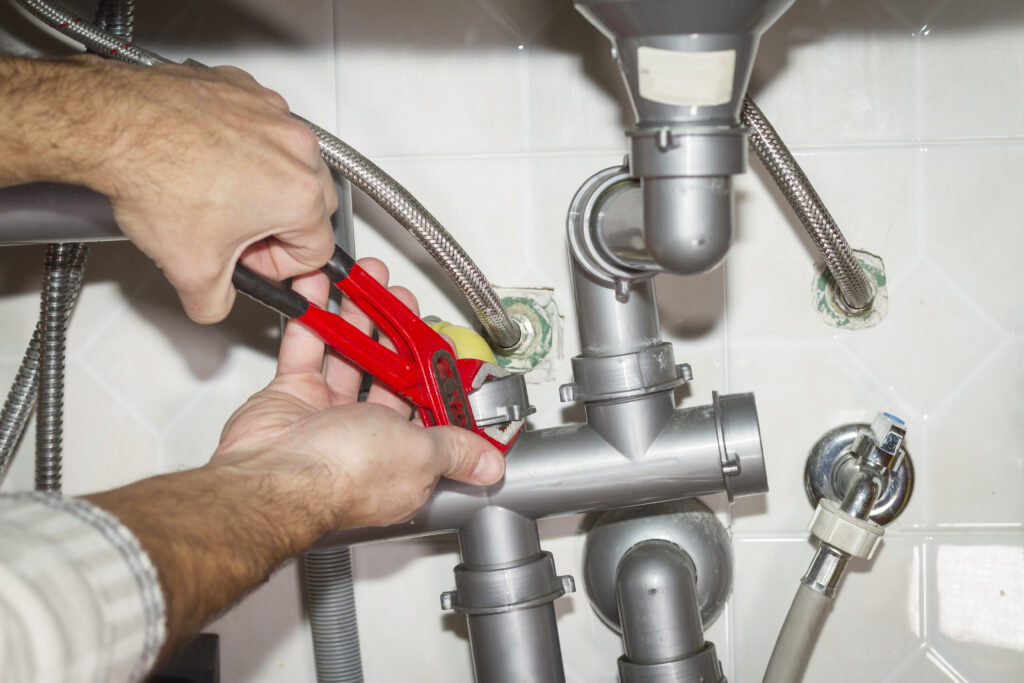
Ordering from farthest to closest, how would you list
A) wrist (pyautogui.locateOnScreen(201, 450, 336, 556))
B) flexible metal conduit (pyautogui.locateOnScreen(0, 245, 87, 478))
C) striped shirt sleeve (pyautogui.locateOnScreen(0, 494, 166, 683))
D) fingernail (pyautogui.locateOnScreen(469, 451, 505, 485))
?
flexible metal conduit (pyautogui.locateOnScreen(0, 245, 87, 478)) → fingernail (pyautogui.locateOnScreen(469, 451, 505, 485)) → wrist (pyautogui.locateOnScreen(201, 450, 336, 556)) → striped shirt sleeve (pyautogui.locateOnScreen(0, 494, 166, 683))

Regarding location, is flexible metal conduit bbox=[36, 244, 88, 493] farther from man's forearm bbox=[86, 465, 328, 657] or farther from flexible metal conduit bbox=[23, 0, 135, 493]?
man's forearm bbox=[86, 465, 328, 657]

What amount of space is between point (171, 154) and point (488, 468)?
226 mm

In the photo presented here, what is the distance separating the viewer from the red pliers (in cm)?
49

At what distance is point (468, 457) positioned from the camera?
477 mm

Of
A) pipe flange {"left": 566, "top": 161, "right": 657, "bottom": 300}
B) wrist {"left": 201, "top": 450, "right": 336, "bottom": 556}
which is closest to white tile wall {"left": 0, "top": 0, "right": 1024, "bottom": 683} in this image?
pipe flange {"left": 566, "top": 161, "right": 657, "bottom": 300}

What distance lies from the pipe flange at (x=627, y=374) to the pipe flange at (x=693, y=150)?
131 mm

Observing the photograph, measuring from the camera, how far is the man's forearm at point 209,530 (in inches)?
12.3

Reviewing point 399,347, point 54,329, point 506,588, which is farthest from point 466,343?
point 54,329

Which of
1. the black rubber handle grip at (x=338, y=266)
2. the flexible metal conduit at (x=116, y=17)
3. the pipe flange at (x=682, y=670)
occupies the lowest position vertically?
the pipe flange at (x=682, y=670)

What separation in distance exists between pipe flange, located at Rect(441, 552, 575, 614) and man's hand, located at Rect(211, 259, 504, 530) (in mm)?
70

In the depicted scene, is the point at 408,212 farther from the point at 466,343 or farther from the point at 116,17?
the point at 116,17

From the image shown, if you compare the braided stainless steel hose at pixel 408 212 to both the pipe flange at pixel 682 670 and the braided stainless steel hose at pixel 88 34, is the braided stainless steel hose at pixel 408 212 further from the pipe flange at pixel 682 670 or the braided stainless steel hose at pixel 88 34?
the pipe flange at pixel 682 670

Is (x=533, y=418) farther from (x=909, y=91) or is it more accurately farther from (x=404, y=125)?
(x=909, y=91)

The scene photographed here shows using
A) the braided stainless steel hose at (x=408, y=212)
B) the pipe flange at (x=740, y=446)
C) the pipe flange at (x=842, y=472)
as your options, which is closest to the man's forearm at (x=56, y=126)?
the braided stainless steel hose at (x=408, y=212)
